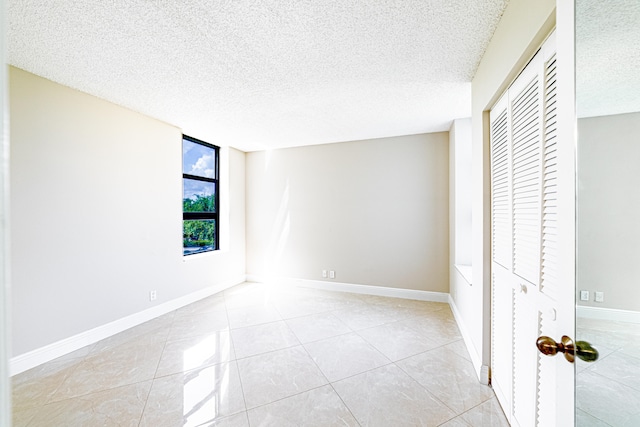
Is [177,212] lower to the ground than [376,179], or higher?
lower

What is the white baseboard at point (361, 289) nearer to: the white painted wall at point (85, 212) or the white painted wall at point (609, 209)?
the white painted wall at point (85, 212)

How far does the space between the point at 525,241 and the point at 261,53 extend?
211 centimetres

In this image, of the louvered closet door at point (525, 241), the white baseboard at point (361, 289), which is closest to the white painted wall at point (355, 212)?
the white baseboard at point (361, 289)

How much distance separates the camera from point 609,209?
2.33ft

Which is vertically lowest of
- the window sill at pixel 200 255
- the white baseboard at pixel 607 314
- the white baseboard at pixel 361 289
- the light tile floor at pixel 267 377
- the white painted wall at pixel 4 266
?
the light tile floor at pixel 267 377

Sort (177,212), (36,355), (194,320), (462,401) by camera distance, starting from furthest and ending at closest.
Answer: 1. (177,212)
2. (194,320)
3. (36,355)
4. (462,401)

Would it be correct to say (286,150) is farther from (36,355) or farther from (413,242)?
(36,355)

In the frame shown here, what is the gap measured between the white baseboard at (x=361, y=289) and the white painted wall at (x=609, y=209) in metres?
3.31

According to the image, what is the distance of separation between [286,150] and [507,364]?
410cm

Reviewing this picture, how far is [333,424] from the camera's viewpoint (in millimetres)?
1604

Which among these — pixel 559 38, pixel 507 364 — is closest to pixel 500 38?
pixel 559 38

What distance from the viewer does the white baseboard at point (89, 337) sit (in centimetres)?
211

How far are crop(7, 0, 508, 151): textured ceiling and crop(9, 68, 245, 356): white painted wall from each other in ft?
1.04

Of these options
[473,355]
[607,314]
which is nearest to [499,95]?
[607,314]
